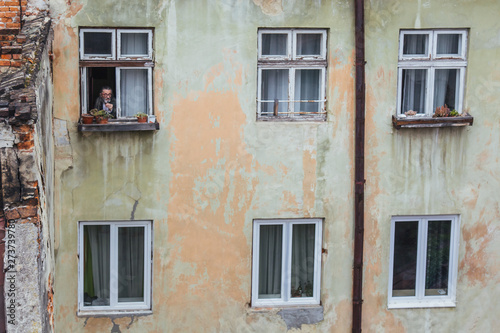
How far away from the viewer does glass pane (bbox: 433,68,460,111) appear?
1198cm

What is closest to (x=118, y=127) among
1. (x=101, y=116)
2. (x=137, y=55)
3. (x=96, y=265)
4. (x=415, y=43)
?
(x=101, y=116)

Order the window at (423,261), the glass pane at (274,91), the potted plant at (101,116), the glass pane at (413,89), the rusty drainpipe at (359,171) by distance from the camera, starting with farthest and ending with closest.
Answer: the window at (423,261) → the glass pane at (413,89) → the glass pane at (274,91) → the rusty drainpipe at (359,171) → the potted plant at (101,116)

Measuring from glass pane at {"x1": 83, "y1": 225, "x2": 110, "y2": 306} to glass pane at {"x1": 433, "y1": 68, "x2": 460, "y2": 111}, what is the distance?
555 cm

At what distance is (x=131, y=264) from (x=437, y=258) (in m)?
4.86

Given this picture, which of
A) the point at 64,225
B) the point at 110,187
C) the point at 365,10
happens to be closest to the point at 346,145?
the point at 365,10

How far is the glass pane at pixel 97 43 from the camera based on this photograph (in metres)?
11.2

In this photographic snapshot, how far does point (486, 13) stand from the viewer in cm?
1164

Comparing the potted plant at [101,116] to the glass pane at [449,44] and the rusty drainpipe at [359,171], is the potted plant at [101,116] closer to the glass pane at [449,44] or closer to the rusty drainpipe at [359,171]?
the rusty drainpipe at [359,171]

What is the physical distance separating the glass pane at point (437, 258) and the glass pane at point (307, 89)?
2691 mm

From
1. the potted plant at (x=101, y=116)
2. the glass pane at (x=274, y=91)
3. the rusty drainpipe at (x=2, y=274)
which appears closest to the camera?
the rusty drainpipe at (x=2, y=274)

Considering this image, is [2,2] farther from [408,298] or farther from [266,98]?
[408,298]

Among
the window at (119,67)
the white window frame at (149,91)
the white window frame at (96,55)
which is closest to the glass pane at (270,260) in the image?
the white window frame at (149,91)

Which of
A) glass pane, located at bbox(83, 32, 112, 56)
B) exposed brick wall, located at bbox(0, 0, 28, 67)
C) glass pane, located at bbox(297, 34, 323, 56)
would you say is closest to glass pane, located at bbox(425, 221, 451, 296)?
glass pane, located at bbox(297, 34, 323, 56)

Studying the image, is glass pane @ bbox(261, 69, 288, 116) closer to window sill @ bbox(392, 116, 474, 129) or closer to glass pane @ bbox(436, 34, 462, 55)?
window sill @ bbox(392, 116, 474, 129)
